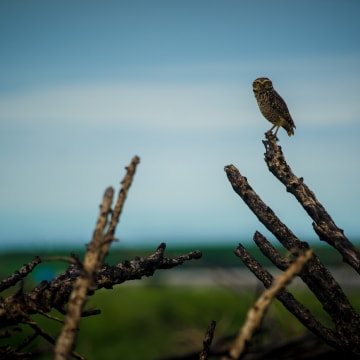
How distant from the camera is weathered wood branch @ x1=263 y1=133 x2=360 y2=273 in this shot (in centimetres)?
256

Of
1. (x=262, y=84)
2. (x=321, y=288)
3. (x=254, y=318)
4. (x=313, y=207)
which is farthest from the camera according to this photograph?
(x=262, y=84)

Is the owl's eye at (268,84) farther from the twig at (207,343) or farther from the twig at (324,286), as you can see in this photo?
the twig at (207,343)

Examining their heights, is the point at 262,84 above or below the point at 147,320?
above

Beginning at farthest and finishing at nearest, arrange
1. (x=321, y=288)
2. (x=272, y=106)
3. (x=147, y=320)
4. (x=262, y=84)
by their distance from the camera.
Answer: (x=147, y=320) < (x=262, y=84) < (x=272, y=106) < (x=321, y=288)

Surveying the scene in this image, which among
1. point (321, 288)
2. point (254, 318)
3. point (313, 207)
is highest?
point (254, 318)

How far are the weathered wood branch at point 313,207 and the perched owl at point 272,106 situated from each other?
4956 millimetres

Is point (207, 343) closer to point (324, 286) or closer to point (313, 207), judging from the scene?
point (324, 286)

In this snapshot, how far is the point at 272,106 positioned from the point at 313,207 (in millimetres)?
5694

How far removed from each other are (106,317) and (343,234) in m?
25.7

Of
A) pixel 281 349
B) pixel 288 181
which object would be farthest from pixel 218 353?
pixel 288 181

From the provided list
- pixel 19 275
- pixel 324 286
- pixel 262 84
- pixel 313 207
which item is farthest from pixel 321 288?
pixel 262 84

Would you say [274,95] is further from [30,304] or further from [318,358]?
[30,304]

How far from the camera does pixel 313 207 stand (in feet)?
9.13

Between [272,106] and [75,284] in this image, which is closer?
[75,284]
